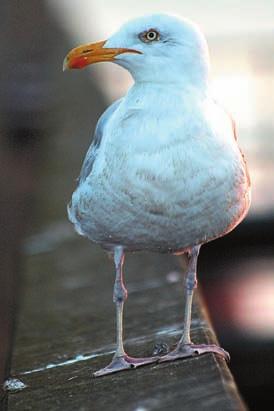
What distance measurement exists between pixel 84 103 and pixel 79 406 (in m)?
8.50

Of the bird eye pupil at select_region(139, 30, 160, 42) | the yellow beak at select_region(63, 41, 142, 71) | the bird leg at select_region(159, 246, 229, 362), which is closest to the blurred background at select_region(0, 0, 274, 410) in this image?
the bird leg at select_region(159, 246, 229, 362)

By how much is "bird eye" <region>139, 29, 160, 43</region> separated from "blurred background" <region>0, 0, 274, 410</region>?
260cm

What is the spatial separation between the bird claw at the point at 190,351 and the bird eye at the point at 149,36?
4.27 feet

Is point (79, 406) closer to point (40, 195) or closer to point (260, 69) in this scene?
point (40, 195)

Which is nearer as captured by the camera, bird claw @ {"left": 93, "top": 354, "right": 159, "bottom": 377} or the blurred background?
bird claw @ {"left": 93, "top": 354, "right": 159, "bottom": 377}

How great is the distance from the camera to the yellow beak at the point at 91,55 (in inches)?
178

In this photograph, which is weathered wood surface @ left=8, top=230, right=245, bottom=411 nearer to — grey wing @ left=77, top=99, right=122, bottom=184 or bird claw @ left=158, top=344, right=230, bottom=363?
bird claw @ left=158, top=344, right=230, bottom=363

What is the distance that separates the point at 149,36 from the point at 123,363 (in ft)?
4.45

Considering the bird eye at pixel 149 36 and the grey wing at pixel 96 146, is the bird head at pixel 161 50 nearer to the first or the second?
the bird eye at pixel 149 36

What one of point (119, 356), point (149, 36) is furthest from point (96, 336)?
point (149, 36)

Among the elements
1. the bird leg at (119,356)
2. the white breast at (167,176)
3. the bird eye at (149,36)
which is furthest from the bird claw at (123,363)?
the bird eye at (149,36)

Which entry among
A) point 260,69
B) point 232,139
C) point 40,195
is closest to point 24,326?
point 232,139

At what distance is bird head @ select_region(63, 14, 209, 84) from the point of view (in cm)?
446

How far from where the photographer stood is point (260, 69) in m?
13.8
